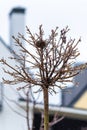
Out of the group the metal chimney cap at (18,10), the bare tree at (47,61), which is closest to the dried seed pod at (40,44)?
the bare tree at (47,61)

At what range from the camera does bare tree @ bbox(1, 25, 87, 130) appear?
1.30 m

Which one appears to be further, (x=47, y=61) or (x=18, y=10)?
(x=18, y=10)

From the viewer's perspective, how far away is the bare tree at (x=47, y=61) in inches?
51.1

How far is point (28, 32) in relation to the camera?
1.30 meters

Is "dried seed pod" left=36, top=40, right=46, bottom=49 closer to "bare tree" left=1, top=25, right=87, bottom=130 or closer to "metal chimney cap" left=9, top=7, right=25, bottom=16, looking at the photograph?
"bare tree" left=1, top=25, right=87, bottom=130

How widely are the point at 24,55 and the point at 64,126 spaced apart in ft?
30.1

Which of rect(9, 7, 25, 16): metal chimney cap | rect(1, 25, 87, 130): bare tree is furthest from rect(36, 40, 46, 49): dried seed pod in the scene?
rect(9, 7, 25, 16): metal chimney cap

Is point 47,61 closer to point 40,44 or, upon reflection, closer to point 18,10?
point 40,44

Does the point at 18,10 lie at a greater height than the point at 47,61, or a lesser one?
greater

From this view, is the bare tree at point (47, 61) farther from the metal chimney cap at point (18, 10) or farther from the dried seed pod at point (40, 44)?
the metal chimney cap at point (18, 10)

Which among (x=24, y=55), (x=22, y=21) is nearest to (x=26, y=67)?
(x=24, y=55)

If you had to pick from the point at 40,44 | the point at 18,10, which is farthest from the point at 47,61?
the point at 18,10

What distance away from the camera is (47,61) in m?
1.29

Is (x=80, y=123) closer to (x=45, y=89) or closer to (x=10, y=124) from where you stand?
(x=10, y=124)
